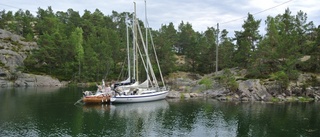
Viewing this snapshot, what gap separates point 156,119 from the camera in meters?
42.7

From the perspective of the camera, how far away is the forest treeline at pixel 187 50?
256ft

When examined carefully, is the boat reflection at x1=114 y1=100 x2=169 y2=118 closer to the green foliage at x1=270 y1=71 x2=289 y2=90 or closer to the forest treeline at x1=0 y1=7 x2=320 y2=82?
the forest treeline at x1=0 y1=7 x2=320 y2=82

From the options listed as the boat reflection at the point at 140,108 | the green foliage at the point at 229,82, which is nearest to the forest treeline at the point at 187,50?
the green foliage at the point at 229,82

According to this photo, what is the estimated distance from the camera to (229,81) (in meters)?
68.2

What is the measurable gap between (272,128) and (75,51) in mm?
84467

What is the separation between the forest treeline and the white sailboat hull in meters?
13.5

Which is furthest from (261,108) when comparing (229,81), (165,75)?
(165,75)

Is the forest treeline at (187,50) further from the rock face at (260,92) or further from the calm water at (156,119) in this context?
the calm water at (156,119)

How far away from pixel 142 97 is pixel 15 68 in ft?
179

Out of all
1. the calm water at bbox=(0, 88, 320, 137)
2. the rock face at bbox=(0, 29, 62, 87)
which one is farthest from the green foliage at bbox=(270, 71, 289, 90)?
the rock face at bbox=(0, 29, 62, 87)

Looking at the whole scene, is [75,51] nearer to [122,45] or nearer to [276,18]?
[122,45]

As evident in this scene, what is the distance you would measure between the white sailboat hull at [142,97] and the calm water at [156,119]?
1619mm

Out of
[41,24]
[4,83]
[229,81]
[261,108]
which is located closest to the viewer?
[261,108]

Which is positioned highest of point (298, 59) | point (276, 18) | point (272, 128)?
point (276, 18)
